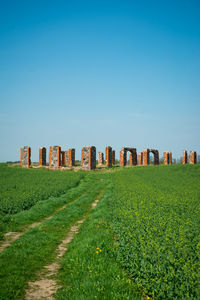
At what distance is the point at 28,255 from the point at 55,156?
3618 centimetres

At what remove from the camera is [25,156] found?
46.1m

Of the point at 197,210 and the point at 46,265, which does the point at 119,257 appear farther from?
Result: the point at 197,210

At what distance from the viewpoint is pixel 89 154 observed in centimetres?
3931

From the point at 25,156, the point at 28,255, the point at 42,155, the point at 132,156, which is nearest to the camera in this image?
the point at 28,255

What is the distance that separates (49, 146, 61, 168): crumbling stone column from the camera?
43016mm

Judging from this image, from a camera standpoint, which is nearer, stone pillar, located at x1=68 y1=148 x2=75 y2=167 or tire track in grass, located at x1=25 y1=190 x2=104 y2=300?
tire track in grass, located at x1=25 y1=190 x2=104 y2=300

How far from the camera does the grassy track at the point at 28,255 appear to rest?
19.2ft

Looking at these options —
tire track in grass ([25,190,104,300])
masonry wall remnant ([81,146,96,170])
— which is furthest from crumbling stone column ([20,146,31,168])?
tire track in grass ([25,190,104,300])

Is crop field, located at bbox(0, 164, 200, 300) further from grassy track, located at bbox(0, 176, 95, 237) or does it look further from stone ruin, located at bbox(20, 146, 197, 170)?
stone ruin, located at bbox(20, 146, 197, 170)

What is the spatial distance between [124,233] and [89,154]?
31.2m

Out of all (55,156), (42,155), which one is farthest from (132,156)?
(42,155)

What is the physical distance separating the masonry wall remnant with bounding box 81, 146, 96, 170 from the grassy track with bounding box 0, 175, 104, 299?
27.0 meters

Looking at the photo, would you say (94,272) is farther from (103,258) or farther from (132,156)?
(132,156)

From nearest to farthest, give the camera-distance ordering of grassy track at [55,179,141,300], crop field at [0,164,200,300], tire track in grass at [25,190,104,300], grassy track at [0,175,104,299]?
crop field at [0,164,200,300], grassy track at [55,179,141,300], tire track in grass at [25,190,104,300], grassy track at [0,175,104,299]
